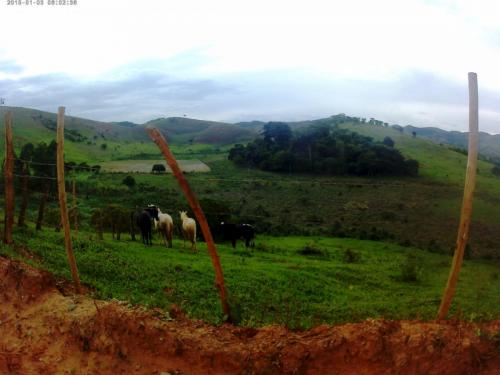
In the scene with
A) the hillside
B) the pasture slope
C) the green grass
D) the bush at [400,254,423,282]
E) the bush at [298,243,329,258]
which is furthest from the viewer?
the hillside

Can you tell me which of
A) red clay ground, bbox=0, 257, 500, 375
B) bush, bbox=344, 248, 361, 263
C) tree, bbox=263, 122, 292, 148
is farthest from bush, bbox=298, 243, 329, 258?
tree, bbox=263, 122, 292, 148

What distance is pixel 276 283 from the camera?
12305 millimetres

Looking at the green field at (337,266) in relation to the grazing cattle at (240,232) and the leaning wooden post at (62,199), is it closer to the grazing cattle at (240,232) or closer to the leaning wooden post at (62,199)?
the leaning wooden post at (62,199)

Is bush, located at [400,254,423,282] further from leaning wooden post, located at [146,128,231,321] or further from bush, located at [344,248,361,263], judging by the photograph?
leaning wooden post, located at [146,128,231,321]

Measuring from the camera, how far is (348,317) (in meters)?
9.12

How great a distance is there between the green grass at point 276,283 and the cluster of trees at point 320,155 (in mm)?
9856

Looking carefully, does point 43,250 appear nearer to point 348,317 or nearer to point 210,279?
point 210,279

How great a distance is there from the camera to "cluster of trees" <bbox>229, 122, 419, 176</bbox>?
84.6ft

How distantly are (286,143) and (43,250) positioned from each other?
43.3 m

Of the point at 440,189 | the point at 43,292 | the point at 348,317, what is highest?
the point at 440,189

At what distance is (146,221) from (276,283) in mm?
7209

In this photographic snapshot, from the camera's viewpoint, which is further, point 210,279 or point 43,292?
point 210,279

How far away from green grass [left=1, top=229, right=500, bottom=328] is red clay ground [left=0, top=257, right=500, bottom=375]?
88 centimetres

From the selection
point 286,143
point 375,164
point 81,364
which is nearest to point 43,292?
point 81,364
